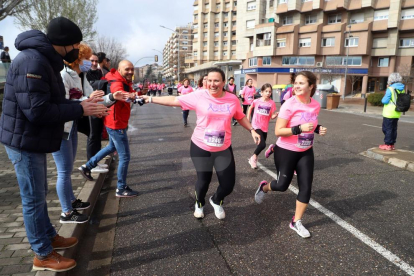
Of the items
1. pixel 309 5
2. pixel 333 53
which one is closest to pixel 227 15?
pixel 309 5

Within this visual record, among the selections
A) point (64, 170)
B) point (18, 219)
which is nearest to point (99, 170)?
point (18, 219)

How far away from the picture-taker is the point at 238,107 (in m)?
3.54

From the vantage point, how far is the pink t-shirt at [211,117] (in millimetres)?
3371

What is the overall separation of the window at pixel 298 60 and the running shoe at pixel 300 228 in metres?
45.5

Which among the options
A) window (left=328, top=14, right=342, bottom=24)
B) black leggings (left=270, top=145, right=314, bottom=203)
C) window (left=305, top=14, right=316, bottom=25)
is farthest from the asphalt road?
window (left=305, top=14, right=316, bottom=25)

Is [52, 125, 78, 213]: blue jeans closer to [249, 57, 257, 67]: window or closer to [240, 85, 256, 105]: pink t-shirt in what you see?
[240, 85, 256, 105]: pink t-shirt

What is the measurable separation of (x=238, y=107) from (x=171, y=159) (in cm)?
340

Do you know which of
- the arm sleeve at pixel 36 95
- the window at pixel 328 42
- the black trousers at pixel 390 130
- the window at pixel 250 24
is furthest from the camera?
the window at pixel 250 24

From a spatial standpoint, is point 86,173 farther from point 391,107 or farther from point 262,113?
point 391,107

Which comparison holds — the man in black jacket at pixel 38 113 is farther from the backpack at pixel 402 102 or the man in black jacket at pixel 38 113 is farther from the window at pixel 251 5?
the window at pixel 251 5

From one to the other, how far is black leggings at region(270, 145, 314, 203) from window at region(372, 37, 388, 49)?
4722 centimetres

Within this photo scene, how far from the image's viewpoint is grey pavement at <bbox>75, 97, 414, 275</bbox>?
2758 mm

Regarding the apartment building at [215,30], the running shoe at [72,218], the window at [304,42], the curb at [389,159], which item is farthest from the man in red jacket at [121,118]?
the apartment building at [215,30]

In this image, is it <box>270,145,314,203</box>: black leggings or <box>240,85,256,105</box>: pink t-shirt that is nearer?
<box>270,145,314,203</box>: black leggings
